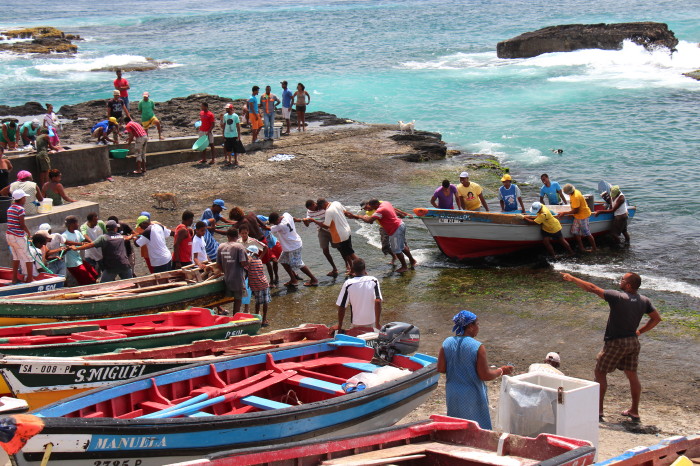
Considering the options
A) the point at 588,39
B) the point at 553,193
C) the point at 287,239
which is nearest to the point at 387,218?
the point at 287,239

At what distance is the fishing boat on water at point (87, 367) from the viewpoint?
27.5ft

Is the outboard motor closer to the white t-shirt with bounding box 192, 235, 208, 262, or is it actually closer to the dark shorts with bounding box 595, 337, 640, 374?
the dark shorts with bounding box 595, 337, 640, 374

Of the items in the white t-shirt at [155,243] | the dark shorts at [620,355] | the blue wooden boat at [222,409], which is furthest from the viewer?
the white t-shirt at [155,243]

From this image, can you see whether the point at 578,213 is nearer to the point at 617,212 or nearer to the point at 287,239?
the point at 617,212

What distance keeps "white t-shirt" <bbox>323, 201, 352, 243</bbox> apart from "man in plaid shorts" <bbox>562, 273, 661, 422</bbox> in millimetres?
6382

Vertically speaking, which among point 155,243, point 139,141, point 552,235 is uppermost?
point 139,141

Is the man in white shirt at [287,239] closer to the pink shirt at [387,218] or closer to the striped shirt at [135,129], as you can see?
the pink shirt at [387,218]

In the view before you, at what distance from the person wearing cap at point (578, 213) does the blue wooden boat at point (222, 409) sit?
27.6ft

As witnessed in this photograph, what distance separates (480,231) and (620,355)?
7.37m

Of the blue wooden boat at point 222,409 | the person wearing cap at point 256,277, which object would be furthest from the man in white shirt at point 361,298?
the person wearing cap at point 256,277

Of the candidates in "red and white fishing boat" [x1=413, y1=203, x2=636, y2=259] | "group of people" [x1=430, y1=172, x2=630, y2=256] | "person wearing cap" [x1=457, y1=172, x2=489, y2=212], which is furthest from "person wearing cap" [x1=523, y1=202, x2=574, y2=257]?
"person wearing cap" [x1=457, y1=172, x2=489, y2=212]

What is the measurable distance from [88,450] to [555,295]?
32.8 feet

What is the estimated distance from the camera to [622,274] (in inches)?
629

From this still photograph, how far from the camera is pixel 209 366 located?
361 inches
